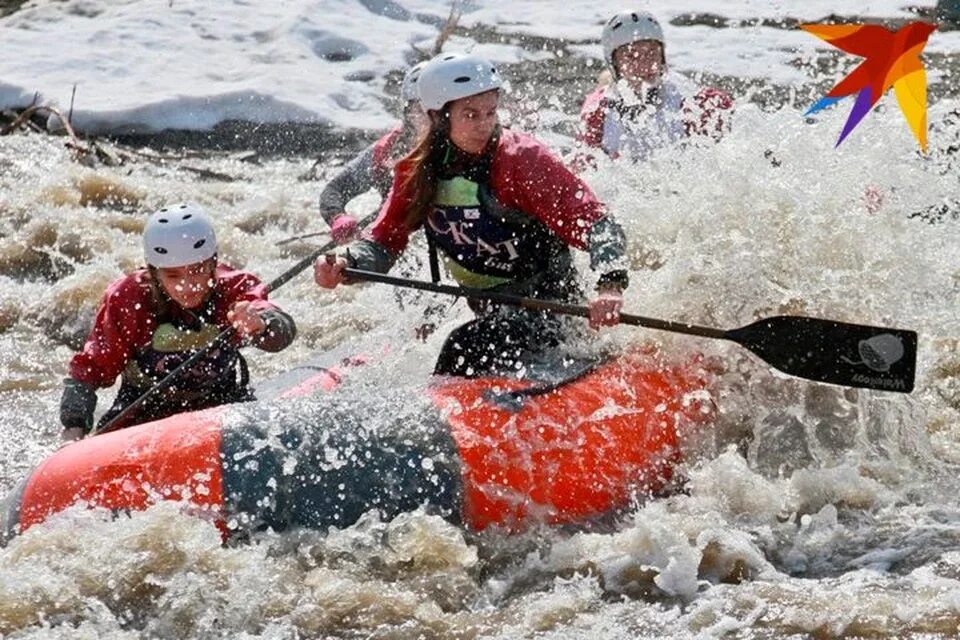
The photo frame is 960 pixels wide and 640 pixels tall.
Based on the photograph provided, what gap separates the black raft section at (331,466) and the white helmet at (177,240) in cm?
82

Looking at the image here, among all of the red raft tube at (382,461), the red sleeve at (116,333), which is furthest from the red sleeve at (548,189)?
the red sleeve at (116,333)

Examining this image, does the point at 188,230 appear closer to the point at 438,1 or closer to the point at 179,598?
the point at 179,598

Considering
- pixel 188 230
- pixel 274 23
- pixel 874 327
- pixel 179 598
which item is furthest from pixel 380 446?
pixel 274 23

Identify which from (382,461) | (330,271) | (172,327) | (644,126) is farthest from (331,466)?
(644,126)

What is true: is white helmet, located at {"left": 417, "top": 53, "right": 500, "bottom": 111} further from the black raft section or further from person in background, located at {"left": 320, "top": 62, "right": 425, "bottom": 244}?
person in background, located at {"left": 320, "top": 62, "right": 425, "bottom": 244}

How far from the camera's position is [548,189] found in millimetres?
5664

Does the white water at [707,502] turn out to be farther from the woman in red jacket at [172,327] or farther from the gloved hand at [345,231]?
the woman in red jacket at [172,327]

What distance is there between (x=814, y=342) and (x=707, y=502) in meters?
0.71

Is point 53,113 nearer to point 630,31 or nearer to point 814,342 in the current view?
point 630,31

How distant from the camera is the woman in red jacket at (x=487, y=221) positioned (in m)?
5.66

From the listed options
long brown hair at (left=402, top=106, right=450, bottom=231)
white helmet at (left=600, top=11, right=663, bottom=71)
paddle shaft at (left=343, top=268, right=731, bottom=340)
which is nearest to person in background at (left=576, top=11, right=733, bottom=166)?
white helmet at (left=600, top=11, right=663, bottom=71)

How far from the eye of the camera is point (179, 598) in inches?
196

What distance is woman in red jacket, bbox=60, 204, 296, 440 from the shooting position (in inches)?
224

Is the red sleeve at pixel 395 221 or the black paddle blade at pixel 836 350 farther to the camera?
the red sleeve at pixel 395 221
